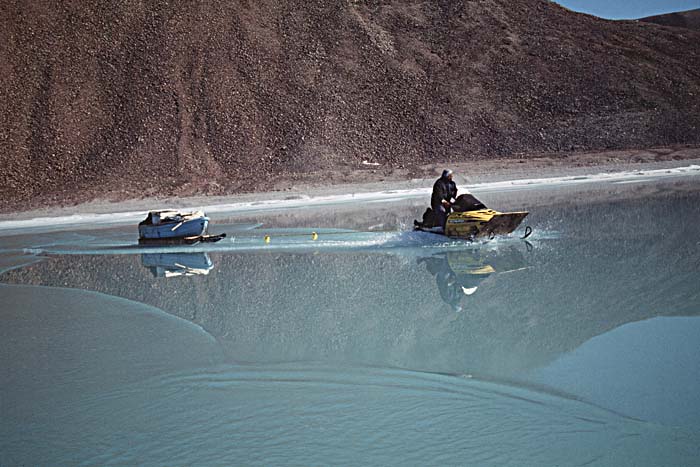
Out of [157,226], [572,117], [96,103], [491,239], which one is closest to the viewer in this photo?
[491,239]

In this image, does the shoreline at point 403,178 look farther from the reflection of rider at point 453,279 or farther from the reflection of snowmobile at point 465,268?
the reflection of rider at point 453,279

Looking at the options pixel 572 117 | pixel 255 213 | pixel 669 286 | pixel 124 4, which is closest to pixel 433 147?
pixel 572 117

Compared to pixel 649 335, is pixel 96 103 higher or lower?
higher

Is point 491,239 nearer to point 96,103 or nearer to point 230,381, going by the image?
point 230,381

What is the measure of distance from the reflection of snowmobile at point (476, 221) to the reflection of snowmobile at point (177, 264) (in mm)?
5733

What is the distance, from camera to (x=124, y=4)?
51.5m

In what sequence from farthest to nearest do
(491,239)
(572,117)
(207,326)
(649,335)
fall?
1. (572,117)
2. (491,239)
3. (207,326)
4. (649,335)

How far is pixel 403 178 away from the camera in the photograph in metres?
40.9

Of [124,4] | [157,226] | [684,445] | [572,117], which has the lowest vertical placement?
[684,445]

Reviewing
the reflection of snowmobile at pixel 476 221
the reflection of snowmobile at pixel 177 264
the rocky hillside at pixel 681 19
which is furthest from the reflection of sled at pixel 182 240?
the rocky hillside at pixel 681 19

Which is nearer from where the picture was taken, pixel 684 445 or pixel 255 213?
pixel 684 445

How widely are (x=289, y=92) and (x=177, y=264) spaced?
34.4 m

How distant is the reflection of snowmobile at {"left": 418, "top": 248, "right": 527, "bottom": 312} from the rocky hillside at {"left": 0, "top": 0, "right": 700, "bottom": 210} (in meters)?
26.4

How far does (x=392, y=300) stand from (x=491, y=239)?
21.1 ft
